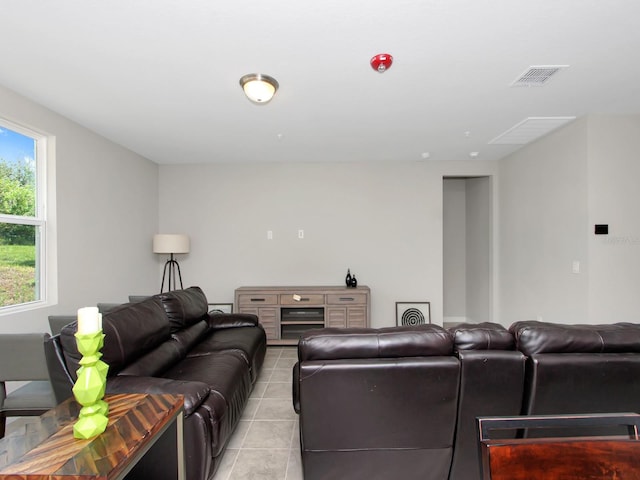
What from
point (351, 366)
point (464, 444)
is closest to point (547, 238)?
point (464, 444)

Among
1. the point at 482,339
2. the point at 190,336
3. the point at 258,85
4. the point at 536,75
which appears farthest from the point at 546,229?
the point at 190,336

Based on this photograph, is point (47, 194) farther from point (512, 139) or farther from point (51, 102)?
point (512, 139)

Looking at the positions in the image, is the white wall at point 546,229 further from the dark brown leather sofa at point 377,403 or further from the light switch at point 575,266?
the dark brown leather sofa at point 377,403

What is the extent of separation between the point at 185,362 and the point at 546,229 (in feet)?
13.4

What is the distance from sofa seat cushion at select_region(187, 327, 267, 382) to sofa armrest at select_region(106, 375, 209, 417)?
0.87 m

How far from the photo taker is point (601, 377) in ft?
4.53

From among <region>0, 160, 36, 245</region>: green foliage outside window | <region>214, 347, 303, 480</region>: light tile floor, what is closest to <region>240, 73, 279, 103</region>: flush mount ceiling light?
<region>0, 160, 36, 245</region>: green foliage outside window

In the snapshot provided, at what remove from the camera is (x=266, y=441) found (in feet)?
6.97

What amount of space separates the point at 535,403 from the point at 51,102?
408cm

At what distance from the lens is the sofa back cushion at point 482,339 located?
4.79 ft

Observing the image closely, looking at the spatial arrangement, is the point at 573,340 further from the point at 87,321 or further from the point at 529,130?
the point at 529,130

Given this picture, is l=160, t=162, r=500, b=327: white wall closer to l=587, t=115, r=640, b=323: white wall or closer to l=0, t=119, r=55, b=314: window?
l=587, t=115, r=640, b=323: white wall

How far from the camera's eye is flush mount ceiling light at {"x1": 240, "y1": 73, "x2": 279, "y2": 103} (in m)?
2.24

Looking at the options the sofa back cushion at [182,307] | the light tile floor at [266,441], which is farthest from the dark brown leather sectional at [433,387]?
the sofa back cushion at [182,307]
